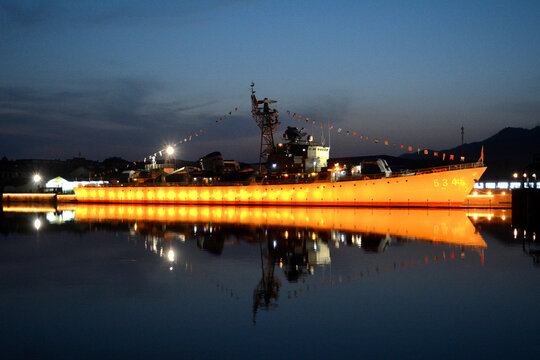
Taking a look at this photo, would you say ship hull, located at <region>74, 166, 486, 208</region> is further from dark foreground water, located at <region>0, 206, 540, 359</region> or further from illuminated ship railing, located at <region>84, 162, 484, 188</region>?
dark foreground water, located at <region>0, 206, 540, 359</region>

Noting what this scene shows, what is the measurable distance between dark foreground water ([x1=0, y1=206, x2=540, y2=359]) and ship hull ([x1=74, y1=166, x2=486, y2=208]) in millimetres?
15933

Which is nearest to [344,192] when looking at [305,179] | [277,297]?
[305,179]

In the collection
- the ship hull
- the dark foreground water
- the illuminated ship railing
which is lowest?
the dark foreground water

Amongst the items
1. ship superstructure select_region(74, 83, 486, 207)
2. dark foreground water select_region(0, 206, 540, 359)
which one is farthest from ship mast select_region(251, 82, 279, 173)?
dark foreground water select_region(0, 206, 540, 359)

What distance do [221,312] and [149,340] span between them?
212 cm

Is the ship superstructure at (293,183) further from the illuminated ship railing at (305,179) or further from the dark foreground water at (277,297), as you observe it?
the dark foreground water at (277,297)

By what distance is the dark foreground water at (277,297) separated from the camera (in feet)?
26.5

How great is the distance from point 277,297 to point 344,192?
102 feet

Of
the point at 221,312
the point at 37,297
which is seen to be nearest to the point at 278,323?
the point at 221,312

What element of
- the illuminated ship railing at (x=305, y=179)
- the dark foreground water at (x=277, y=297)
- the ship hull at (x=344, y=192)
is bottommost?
the dark foreground water at (x=277, y=297)

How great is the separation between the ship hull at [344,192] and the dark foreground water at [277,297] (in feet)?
52.3

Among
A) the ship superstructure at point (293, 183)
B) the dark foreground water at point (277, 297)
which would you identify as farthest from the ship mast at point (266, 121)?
the dark foreground water at point (277, 297)

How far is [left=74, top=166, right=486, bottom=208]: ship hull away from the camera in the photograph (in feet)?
124

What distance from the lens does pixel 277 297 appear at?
11.2 m
